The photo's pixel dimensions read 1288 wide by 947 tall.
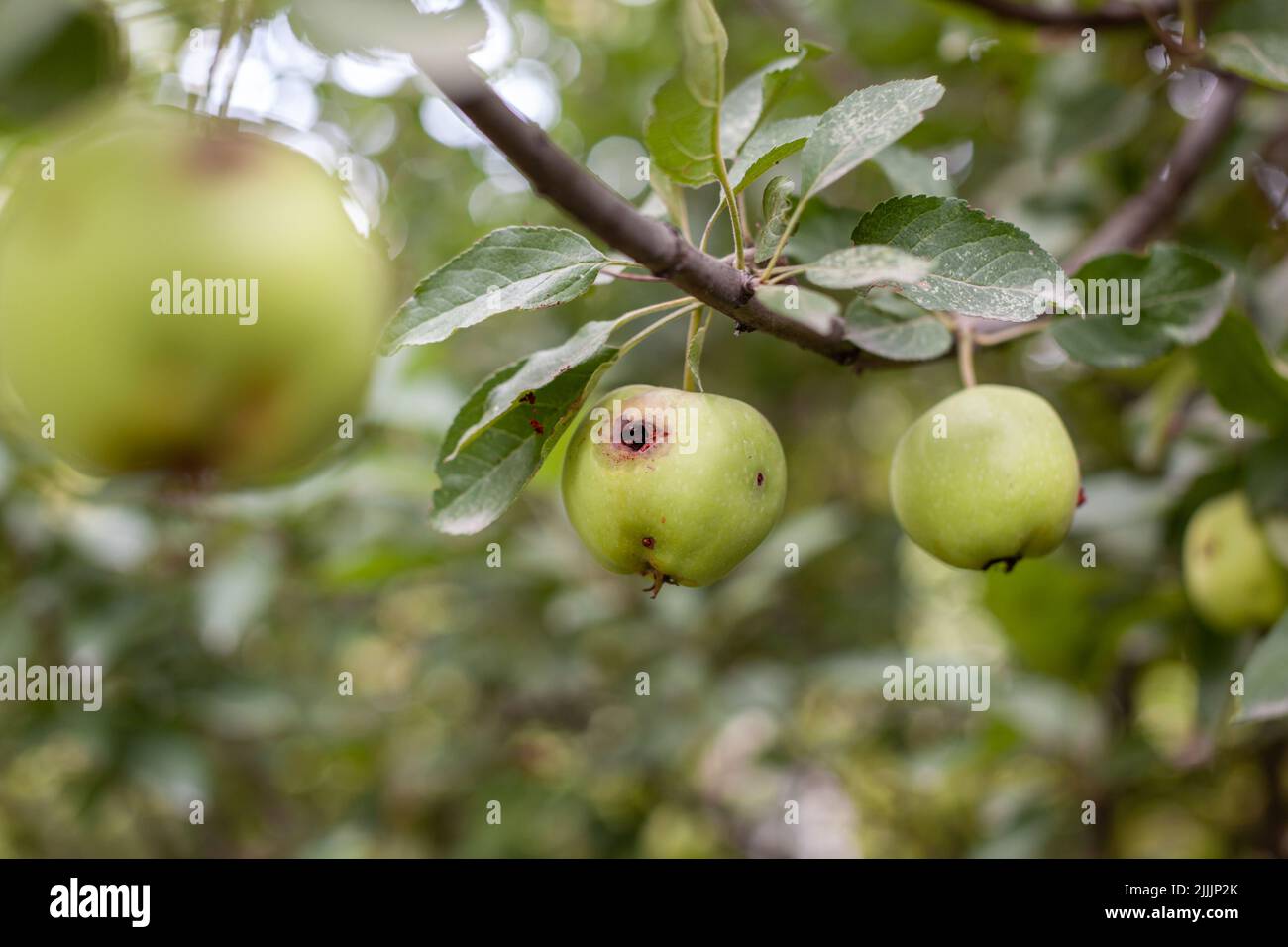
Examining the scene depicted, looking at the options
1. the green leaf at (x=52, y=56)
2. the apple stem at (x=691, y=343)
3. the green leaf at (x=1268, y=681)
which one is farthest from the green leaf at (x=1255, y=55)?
the green leaf at (x=52, y=56)

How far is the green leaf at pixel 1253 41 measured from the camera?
3.24 feet

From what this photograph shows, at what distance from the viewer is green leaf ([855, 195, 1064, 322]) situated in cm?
63

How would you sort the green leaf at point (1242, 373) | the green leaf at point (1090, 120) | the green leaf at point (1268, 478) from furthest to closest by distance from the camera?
the green leaf at point (1090, 120)
the green leaf at point (1268, 478)
the green leaf at point (1242, 373)

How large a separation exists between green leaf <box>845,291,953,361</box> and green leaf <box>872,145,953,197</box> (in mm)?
180

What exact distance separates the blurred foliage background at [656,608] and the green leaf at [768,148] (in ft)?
0.58

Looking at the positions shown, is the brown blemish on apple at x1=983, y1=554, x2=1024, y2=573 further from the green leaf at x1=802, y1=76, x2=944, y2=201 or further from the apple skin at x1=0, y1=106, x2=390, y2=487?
the apple skin at x1=0, y1=106, x2=390, y2=487

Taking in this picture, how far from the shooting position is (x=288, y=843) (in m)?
2.46

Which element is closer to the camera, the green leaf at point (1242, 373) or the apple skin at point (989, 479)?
the apple skin at point (989, 479)

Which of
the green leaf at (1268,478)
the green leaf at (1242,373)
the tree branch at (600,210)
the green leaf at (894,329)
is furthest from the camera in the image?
the green leaf at (1268,478)

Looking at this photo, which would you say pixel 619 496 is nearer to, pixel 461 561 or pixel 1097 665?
pixel 1097 665

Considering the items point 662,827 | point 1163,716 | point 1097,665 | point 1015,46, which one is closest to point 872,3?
point 1015,46

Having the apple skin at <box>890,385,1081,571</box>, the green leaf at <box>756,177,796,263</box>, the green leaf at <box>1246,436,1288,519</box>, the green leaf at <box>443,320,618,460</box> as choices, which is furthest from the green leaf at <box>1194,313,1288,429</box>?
the green leaf at <box>443,320,618,460</box>

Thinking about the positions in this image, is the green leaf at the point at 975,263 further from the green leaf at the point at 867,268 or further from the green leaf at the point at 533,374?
the green leaf at the point at 533,374

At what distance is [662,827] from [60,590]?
1650mm
